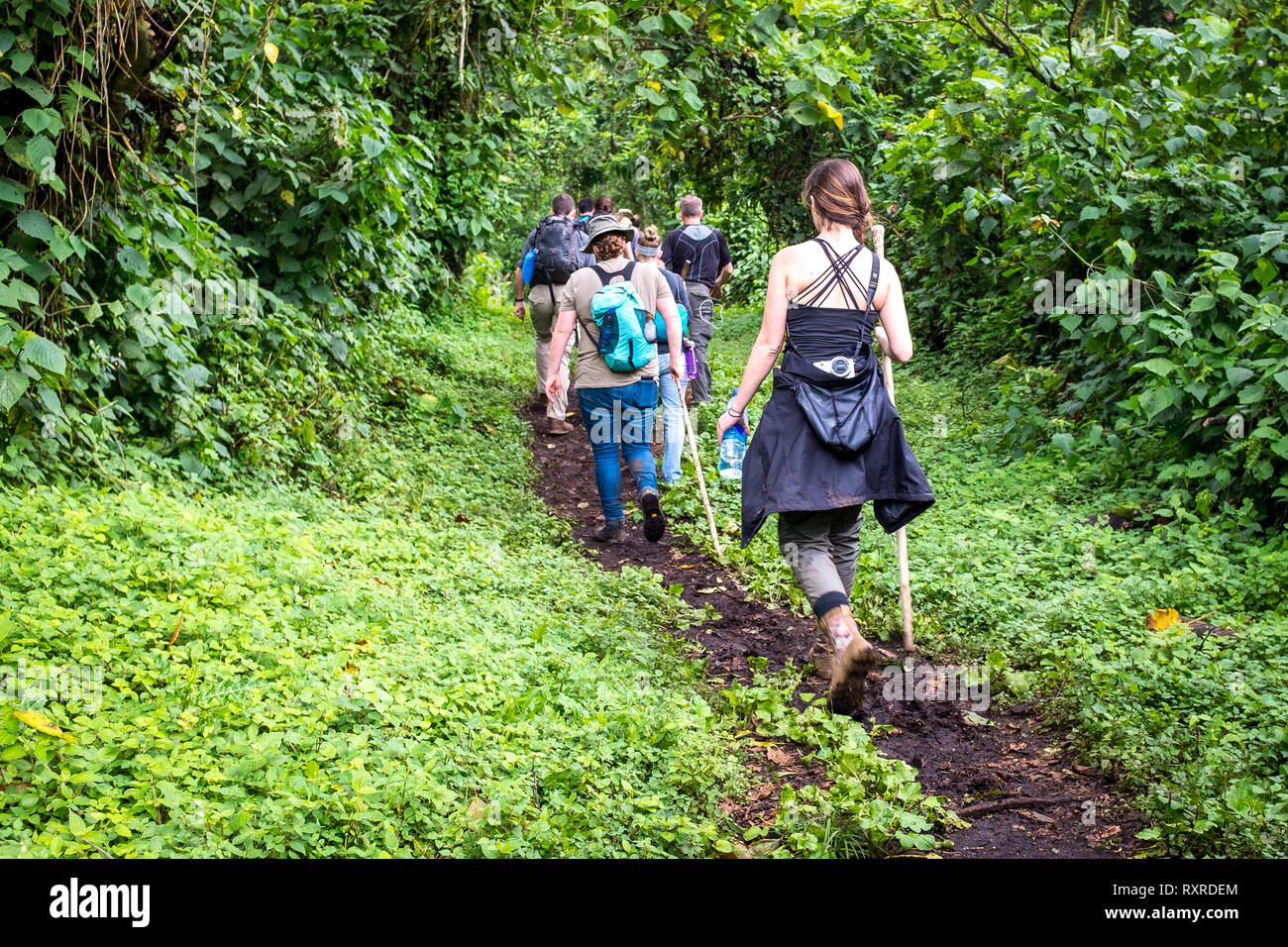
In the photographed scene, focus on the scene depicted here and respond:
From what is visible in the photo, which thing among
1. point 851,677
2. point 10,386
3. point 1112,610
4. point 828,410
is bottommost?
point 851,677

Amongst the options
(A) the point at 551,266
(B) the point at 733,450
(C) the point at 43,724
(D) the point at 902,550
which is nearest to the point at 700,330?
(A) the point at 551,266

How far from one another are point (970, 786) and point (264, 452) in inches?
202

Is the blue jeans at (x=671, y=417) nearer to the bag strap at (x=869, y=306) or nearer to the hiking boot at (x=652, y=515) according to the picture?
the hiking boot at (x=652, y=515)

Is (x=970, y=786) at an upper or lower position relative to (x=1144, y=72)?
lower

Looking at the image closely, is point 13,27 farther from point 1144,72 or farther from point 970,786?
point 1144,72

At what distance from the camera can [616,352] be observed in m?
7.10

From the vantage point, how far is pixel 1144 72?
27.5 ft

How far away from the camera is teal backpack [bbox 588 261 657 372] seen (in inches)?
277

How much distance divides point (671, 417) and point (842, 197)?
375 cm

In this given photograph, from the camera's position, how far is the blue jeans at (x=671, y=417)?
8.10 meters

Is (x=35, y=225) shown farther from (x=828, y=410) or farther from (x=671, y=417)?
(x=671, y=417)

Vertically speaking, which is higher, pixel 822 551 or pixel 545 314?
pixel 545 314
